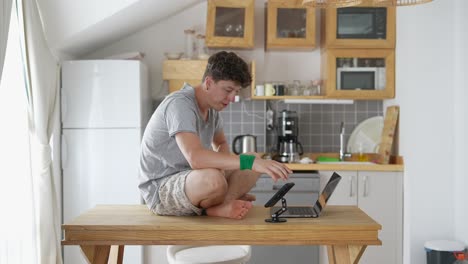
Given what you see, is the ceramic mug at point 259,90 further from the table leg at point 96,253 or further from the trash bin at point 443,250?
the table leg at point 96,253

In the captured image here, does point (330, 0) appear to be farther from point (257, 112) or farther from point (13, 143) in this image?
point (257, 112)

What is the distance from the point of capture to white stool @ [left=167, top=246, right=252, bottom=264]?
3.15 meters

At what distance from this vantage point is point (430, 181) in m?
4.50

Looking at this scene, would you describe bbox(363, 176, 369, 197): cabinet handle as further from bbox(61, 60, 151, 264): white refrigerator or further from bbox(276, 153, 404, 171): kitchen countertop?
bbox(61, 60, 151, 264): white refrigerator

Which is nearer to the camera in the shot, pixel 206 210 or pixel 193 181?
pixel 193 181

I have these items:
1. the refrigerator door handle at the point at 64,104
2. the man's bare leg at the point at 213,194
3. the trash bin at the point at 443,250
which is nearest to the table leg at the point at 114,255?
the man's bare leg at the point at 213,194

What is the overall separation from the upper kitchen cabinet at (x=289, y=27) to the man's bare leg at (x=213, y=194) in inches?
92.6

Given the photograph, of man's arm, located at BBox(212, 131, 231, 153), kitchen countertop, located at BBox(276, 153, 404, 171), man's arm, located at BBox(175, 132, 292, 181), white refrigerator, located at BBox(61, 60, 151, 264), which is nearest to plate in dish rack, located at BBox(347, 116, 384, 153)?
kitchen countertop, located at BBox(276, 153, 404, 171)

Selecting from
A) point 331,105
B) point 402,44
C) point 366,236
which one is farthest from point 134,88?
point 366,236

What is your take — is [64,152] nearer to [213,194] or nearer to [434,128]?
[213,194]

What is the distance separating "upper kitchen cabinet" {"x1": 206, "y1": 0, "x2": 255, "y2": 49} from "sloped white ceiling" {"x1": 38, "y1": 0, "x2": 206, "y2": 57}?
35cm

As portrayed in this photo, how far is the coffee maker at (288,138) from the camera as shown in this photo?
5.05 m

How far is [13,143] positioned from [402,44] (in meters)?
2.98

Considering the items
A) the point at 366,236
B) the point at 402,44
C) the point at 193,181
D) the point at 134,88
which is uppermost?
the point at 402,44
